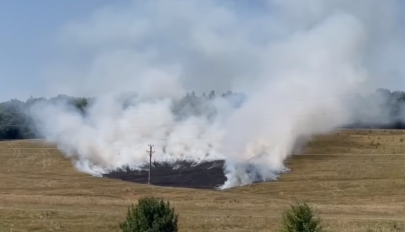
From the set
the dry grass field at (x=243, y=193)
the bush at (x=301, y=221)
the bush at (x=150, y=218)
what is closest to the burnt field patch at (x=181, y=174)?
the dry grass field at (x=243, y=193)

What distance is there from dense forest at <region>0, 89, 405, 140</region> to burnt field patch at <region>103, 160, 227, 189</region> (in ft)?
42.0

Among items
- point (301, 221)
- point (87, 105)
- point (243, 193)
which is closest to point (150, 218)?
point (301, 221)

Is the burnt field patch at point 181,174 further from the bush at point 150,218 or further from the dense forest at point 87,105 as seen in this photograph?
the bush at point 150,218

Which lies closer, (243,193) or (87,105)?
(243,193)

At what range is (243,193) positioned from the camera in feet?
213

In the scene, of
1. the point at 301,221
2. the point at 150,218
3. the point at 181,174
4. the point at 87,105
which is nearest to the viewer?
the point at 301,221

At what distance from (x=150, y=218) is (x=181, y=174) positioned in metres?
48.7

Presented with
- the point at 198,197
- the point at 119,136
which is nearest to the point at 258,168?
the point at 198,197

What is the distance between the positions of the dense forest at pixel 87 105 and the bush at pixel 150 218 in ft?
200

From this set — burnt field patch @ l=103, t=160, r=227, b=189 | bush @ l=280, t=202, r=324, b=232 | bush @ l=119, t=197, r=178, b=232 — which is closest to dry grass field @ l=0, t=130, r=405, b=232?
burnt field patch @ l=103, t=160, r=227, b=189

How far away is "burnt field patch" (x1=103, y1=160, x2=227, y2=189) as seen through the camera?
69875 millimetres

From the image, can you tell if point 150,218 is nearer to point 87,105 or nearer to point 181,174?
point 181,174

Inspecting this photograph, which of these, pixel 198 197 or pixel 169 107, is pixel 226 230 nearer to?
pixel 198 197

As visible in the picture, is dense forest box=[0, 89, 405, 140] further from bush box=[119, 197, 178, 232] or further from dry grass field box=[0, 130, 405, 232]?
bush box=[119, 197, 178, 232]
